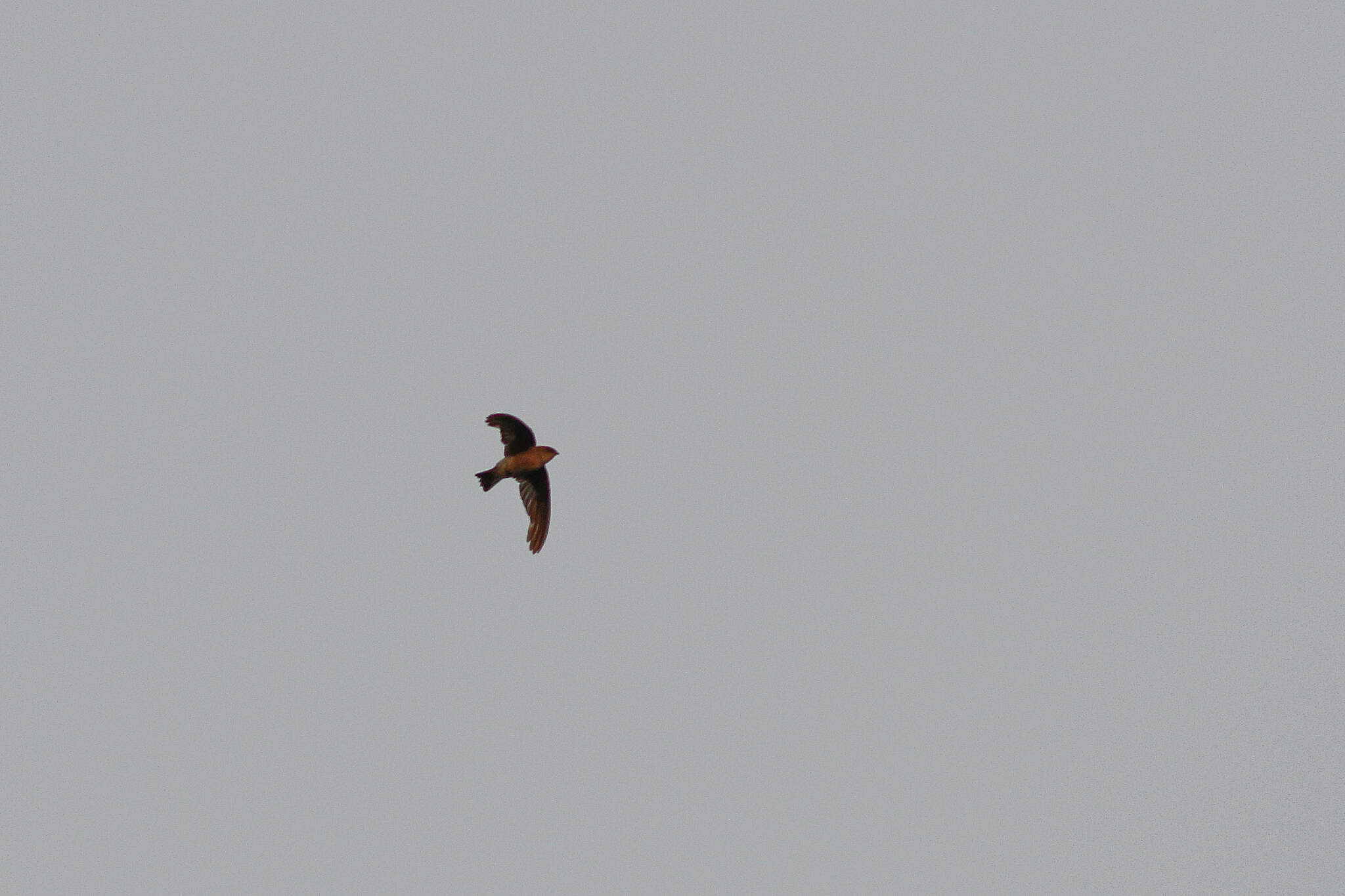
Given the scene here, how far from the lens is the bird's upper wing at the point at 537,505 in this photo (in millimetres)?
35844

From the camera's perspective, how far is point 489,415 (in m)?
33.9

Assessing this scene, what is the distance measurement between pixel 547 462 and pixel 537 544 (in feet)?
7.84

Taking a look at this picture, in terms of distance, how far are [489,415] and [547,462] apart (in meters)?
1.65

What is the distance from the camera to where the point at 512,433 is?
3438cm

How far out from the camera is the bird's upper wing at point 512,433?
3409 centimetres

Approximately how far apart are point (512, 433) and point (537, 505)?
91.4 inches

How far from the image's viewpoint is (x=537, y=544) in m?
36.0

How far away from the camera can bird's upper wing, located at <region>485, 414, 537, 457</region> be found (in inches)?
1342

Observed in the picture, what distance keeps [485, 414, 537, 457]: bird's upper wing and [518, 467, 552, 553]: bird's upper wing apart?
1.26 meters

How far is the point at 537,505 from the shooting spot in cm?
3603

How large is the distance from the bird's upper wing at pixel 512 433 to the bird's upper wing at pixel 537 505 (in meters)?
1.26

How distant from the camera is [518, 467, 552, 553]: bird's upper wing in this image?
35844mm

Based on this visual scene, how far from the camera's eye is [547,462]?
34.5 m
